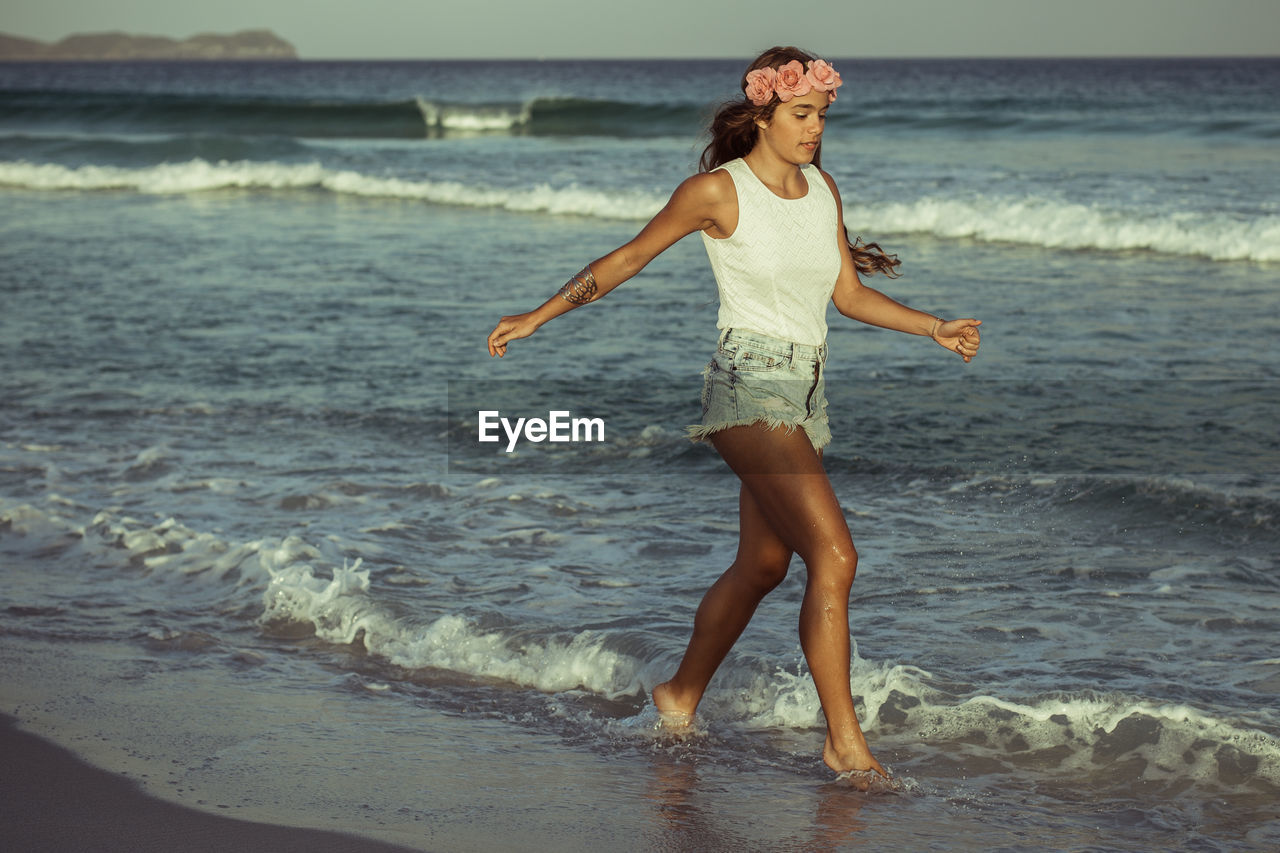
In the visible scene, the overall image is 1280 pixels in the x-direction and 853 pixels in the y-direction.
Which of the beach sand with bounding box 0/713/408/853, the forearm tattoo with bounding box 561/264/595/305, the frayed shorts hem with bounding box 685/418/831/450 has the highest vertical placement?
the forearm tattoo with bounding box 561/264/595/305

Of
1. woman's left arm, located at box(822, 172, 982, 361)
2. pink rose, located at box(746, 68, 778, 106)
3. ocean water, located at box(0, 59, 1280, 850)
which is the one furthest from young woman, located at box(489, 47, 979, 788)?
ocean water, located at box(0, 59, 1280, 850)

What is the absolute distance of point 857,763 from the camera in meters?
3.73

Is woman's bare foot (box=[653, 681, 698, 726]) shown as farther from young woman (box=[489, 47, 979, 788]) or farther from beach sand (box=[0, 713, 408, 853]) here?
beach sand (box=[0, 713, 408, 853])

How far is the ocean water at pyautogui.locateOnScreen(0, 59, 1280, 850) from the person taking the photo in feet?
12.5

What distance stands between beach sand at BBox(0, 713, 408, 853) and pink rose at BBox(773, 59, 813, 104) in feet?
7.22

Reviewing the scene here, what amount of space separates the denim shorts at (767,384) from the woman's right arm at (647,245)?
1.03 ft

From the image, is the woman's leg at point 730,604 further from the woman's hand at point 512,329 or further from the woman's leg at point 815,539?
the woman's hand at point 512,329

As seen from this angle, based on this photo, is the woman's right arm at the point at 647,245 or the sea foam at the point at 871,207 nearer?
the woman's right arm at the point at 647,245

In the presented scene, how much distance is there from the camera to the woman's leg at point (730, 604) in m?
3.85

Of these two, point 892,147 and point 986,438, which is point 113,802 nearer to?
point 986,438

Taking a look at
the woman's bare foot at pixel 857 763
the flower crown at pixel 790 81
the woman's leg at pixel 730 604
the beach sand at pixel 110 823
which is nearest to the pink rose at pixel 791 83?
the flower crown at pixel 790 81

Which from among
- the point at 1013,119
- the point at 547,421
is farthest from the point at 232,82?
the point at 547,421

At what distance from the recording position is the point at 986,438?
300 inches

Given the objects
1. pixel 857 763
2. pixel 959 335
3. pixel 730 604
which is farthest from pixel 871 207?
pixel 857 763
